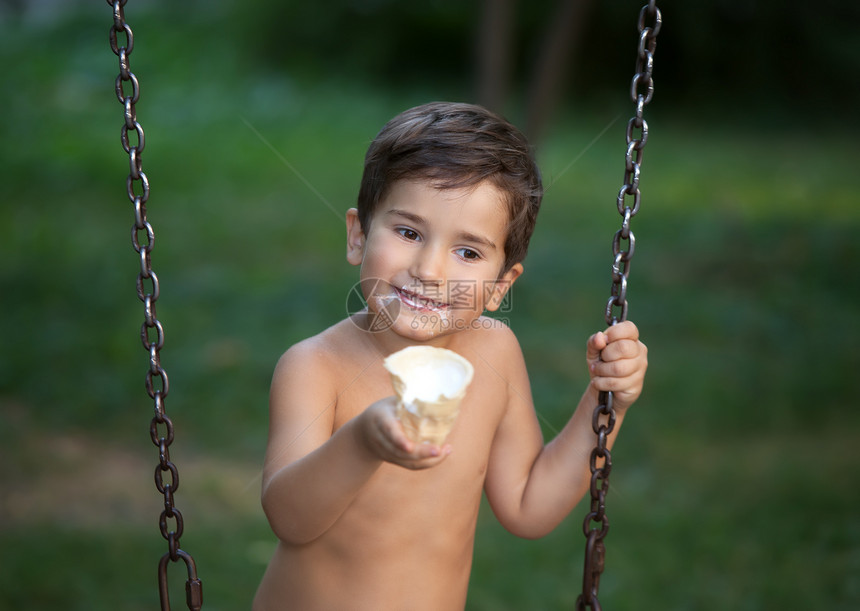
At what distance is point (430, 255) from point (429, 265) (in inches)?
0.9

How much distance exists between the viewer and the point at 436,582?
191 cm

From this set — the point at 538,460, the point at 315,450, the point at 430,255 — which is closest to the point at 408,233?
the point at 430,255

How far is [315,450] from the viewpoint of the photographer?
5.35 ft

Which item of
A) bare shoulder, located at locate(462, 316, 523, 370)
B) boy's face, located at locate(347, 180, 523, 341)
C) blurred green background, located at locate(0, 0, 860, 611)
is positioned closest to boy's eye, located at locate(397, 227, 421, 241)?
boy's face, located at locate(347, 180, 523, 341)

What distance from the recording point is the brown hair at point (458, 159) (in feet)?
5.89

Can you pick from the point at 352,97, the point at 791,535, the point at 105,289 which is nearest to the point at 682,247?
the point at 791,535

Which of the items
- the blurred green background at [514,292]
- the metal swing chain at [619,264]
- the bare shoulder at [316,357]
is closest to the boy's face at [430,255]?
the bare shoulder at [316,357]

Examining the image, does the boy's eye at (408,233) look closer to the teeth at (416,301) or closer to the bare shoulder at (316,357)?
the teeth at (416,301)

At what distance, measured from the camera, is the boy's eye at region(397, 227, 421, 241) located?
5.82ft

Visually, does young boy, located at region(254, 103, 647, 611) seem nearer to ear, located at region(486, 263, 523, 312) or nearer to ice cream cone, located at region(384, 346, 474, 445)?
ear, located at region(486, 263, 523, 312)

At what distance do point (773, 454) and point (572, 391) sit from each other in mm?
1087

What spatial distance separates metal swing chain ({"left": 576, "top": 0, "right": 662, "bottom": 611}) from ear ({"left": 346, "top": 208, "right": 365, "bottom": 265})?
51 centimetres

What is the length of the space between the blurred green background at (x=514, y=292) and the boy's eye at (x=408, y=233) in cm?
213
